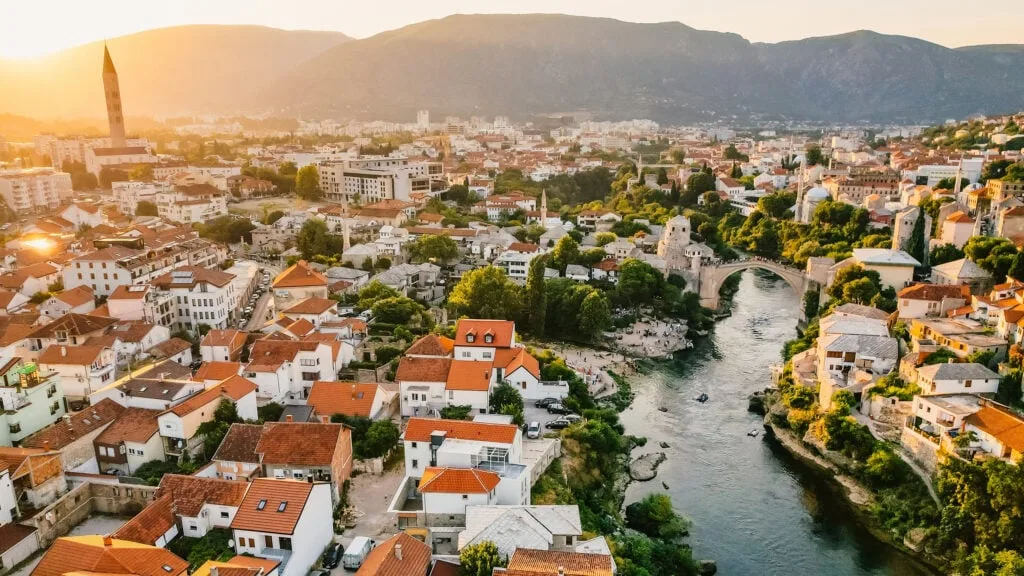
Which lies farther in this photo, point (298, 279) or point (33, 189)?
point (33, 189)

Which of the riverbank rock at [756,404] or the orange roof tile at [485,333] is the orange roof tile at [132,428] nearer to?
the orange roof tile at [485,333]

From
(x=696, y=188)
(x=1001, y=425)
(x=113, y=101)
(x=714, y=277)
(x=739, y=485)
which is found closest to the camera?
(x=1001, y=425)

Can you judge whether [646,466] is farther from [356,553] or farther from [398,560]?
[398,560]

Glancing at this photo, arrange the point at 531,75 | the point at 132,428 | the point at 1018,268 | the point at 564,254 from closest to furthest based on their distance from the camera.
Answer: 1. the point at 132,428
2. the point at 1018,268
3. the point at 564,254
4. the point at 531,75

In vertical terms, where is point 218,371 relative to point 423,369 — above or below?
above

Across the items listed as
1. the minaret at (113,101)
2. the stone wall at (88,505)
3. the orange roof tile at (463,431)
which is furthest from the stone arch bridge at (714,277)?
the minaret at (113,101)

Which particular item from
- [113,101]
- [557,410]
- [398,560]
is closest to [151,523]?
[398,560]

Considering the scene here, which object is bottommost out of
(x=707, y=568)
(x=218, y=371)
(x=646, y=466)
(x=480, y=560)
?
(x=707, y=568)
